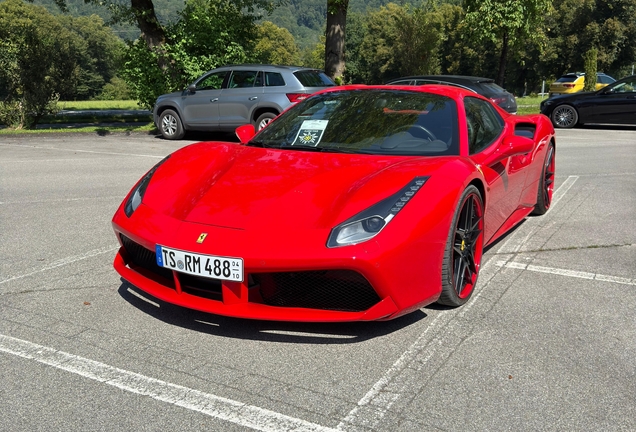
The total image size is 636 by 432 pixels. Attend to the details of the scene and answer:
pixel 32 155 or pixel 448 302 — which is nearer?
pixel 448 302

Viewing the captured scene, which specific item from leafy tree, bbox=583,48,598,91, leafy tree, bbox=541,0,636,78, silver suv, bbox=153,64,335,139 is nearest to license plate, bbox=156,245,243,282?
silver suv, bbox=153,64,335,139

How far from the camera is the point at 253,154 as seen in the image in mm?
4293

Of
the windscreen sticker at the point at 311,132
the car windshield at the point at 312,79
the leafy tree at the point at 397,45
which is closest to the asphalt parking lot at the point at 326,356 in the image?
the windscreen sticker at the point at 311,132

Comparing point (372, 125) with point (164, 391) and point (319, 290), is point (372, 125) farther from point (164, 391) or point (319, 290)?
point (164, 391)

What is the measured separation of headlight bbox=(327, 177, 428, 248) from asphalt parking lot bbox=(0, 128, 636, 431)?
1.85 feet

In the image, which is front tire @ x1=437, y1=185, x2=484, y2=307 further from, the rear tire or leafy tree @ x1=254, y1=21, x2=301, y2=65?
leafy tree @ x1=254, y1=21, x2=301, y2=65

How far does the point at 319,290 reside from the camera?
3.23 metres

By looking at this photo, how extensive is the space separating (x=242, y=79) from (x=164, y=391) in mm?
11634

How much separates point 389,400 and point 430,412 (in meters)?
0.18

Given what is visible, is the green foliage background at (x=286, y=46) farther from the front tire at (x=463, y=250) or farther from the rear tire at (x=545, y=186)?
the front tire at (x=463, y=250)

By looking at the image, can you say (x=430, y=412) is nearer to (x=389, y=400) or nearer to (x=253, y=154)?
(x=389, y=400)

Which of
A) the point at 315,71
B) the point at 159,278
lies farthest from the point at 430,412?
the point at 315,71

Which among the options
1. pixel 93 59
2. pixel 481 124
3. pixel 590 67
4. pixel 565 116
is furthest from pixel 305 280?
pixel 93 59

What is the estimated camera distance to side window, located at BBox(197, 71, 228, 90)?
14.1m
